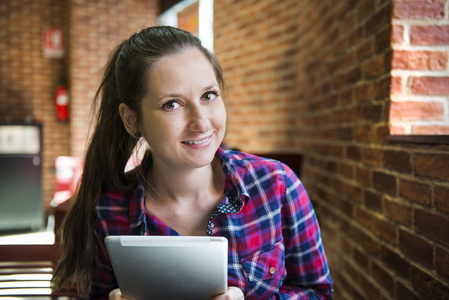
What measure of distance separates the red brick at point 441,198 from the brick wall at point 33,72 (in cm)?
541

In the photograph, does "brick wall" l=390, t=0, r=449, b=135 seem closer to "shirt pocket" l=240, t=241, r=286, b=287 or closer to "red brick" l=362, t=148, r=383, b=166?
"red brick" l=362, t=148, r=383, b=166

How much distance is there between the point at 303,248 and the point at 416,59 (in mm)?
707

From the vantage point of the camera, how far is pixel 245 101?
10.9 ft

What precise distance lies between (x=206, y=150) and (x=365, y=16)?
34.6 inches

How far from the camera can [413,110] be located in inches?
49.6

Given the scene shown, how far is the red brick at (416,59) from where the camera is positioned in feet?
4.06

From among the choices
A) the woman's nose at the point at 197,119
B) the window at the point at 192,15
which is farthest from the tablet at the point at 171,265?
the window at the point at 192,15

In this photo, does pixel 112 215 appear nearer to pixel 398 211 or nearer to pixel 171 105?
pixel 171 105

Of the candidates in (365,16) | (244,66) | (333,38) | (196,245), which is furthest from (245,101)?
(196,245)

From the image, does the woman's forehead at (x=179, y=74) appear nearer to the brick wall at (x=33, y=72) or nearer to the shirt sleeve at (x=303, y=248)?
the shirt sleeve at (x=303, y=248)

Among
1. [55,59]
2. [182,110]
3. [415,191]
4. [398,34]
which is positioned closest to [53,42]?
[55,59]

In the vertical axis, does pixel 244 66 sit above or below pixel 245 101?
above

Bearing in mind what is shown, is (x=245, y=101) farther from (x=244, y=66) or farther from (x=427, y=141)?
(x=427, y=141)

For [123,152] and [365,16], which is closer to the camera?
[123,152]
